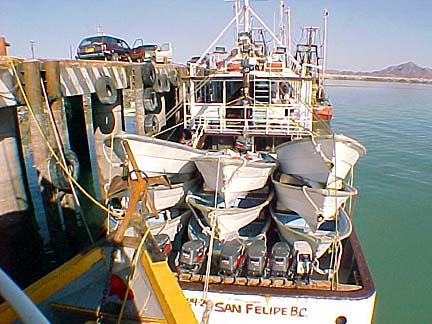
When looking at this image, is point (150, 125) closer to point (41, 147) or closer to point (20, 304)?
point (41, 147)

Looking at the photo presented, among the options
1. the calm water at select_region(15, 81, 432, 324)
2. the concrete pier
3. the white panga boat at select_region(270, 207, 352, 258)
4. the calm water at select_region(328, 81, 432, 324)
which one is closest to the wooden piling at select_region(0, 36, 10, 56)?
the concrete pier

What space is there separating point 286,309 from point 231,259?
1195mm

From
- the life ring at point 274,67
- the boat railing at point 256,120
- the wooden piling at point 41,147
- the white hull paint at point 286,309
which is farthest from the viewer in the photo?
the life ring at point 274,67

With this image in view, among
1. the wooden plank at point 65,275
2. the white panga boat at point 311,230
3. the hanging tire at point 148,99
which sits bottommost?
the white panga boat at point 311,230

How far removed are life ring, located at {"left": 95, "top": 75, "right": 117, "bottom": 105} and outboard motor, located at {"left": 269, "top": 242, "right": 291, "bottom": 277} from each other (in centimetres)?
620

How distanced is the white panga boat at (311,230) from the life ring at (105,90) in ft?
17.5

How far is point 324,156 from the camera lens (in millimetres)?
7004

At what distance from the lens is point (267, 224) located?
8.22 metres

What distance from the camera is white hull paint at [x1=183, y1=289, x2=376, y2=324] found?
5.66m

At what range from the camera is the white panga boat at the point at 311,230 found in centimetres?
695

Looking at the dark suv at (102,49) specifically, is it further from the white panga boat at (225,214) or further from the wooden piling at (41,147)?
the white panga boat at (225,214)

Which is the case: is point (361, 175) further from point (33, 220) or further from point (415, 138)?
point (33, 220)

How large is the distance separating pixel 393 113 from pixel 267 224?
39.0 meters

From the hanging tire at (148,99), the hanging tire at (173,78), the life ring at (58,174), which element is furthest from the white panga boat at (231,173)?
the hanging tire at (173,78)
